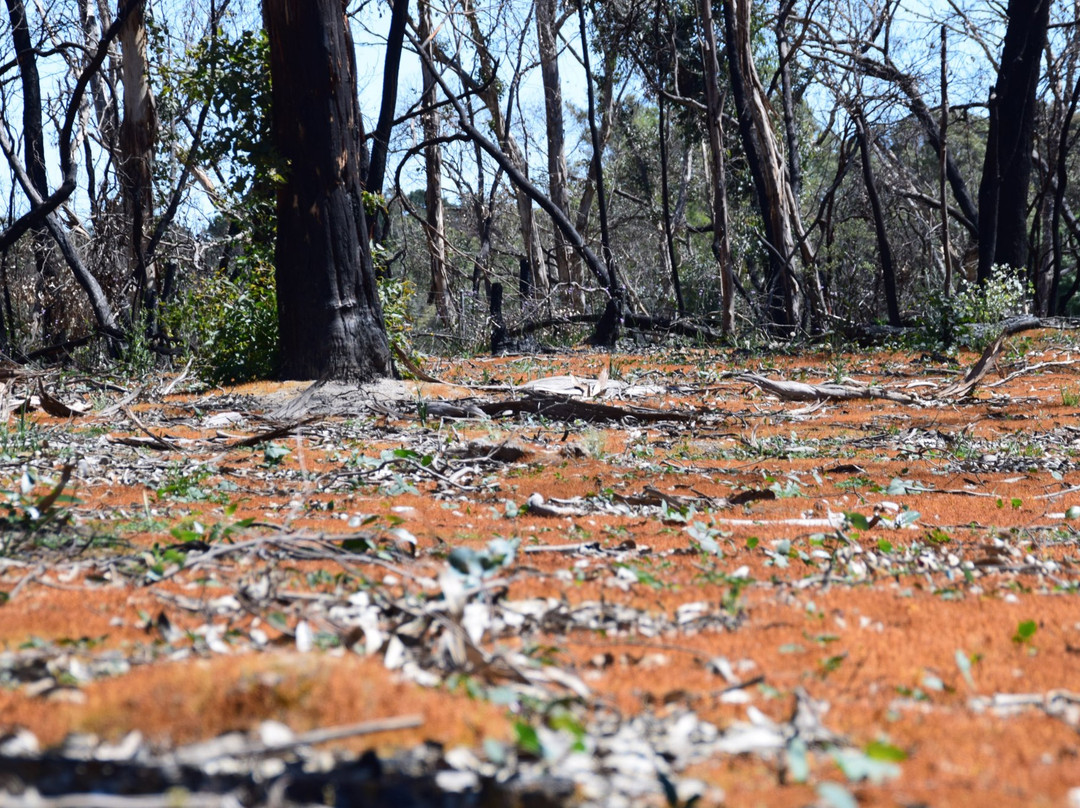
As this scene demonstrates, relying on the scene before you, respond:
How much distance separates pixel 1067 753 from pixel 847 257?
1004 inches

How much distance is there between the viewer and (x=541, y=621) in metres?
2.74

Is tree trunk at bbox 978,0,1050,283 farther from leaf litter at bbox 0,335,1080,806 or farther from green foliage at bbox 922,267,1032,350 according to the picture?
leaf litter at bbox 0,335,1080,806

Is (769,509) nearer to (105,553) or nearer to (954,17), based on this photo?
(105,553)

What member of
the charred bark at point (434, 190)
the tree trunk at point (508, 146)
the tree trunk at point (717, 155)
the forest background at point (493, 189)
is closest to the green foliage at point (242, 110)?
the forest background at point (493, 189)

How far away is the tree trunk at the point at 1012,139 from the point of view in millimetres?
16156

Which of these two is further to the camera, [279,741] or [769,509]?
[769,509]

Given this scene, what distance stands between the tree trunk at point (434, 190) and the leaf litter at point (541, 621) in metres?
15.3

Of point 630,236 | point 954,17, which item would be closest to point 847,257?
point 954,17

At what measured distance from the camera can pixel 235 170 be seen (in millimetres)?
10156

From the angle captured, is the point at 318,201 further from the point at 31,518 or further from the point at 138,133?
the point at 138,133

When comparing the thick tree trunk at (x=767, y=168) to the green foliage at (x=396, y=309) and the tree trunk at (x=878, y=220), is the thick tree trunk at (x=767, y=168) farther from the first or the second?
the green foliage at (x=396, y=309)

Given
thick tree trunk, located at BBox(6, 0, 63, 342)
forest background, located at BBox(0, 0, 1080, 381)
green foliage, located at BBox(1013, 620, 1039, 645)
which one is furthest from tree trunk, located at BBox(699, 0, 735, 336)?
green foliage, located at BBox(1013, 620, 1039, 645)

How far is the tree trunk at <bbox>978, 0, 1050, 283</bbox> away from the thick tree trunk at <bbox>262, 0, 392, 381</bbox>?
1080 centimetres

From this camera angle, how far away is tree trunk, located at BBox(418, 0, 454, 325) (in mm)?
21984
